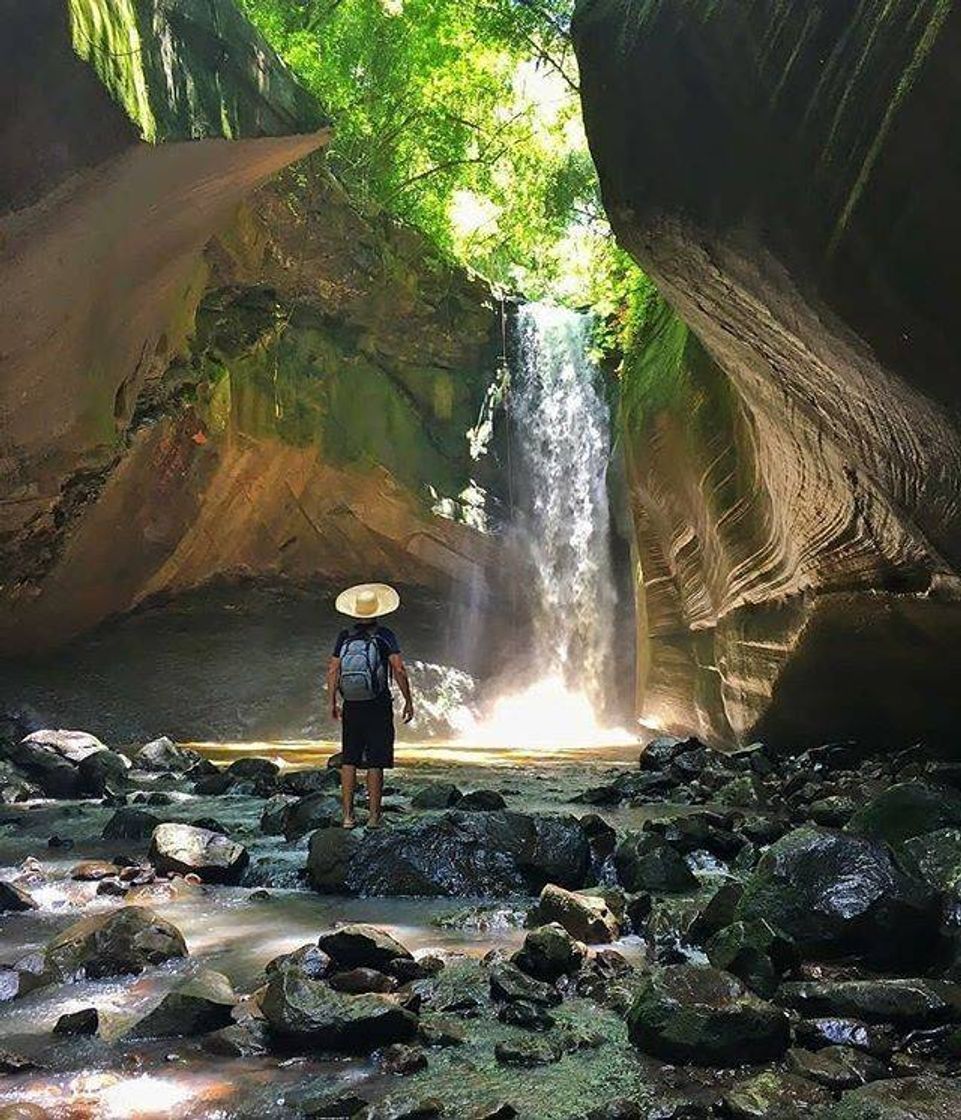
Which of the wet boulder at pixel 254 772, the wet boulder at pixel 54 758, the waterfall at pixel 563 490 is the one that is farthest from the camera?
the waterfall at pixel 563 490

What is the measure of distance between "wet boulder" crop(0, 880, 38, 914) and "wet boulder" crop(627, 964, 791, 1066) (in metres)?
2.95

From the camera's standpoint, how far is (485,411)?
20.2 meters

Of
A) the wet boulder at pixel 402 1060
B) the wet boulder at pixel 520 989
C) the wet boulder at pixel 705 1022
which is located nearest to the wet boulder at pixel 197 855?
the wet boulder at pixel 520 989

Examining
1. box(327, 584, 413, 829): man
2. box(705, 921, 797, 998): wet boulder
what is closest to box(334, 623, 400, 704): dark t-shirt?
box(327, 584, 413, 829): man

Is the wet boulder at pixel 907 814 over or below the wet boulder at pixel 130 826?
over

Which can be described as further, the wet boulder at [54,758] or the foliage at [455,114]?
the foliage at [455,114]

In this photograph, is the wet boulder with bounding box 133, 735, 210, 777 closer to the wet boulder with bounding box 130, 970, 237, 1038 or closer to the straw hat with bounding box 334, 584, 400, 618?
the straw hat with bounding box 334, 584, 400, 618

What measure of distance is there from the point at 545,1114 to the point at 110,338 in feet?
29.2

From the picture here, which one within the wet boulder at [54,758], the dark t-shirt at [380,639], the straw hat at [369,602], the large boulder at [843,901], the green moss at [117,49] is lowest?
the wet boulder at [54,758]

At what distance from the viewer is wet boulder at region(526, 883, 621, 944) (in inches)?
156

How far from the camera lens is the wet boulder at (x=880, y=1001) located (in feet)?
9.29

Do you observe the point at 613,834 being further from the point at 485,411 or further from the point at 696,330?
the point at 485,411

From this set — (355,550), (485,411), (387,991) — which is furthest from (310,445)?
(387,991)

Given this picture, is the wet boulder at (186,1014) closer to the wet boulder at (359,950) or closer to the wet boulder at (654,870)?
the wet boulder at (359,950)
